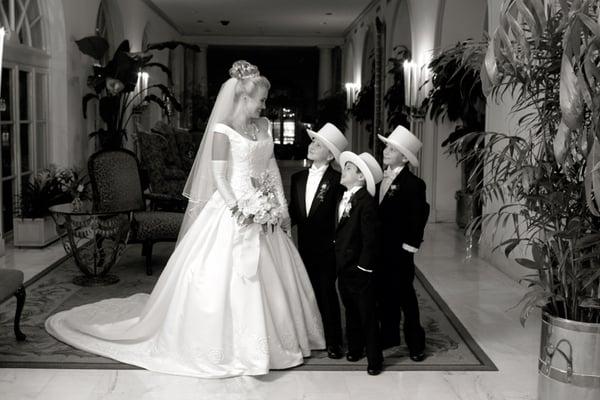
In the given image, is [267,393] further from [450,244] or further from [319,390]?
[450,244]

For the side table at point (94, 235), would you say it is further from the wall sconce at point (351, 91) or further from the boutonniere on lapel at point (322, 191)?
the wall sconce at point (351, 91)

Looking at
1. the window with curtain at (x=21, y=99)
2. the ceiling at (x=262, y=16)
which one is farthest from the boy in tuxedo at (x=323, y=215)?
the ceiling at (x=262, y=16)

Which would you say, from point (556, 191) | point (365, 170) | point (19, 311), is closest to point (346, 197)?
point (365, 170)

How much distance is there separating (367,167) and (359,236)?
0.39 m

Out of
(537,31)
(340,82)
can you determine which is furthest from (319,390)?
(340,82)

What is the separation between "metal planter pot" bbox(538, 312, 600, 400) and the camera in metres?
3.51

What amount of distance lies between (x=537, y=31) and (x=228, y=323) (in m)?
2.28

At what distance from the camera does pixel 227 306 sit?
426 cm

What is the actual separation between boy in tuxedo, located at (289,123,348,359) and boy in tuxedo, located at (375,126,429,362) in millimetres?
291

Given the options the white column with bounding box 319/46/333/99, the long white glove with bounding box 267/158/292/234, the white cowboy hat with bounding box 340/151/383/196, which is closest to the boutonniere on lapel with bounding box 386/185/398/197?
the white cowboy hat with bounding box 340/151/383/196

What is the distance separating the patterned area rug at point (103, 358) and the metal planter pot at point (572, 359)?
2.71 ft

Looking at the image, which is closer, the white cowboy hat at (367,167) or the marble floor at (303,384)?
the marble floor at (303,384)

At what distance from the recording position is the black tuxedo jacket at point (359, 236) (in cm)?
419

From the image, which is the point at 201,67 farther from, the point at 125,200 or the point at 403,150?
the point at 403,150
